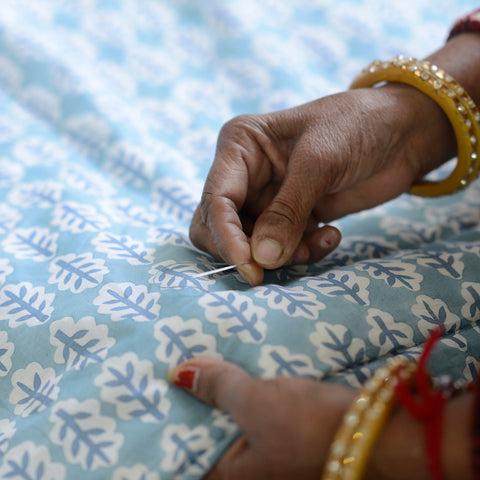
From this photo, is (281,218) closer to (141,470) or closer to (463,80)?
(141,470)

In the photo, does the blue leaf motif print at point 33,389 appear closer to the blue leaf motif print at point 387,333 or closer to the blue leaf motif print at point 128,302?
the blue leaf motif print at point 128,302

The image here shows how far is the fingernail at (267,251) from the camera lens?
706mm

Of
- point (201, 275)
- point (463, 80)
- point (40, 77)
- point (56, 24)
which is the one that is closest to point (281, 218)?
point (201, 275)

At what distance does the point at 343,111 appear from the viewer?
33.5 inches

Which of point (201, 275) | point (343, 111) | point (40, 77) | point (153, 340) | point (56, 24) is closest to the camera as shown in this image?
point (153, 340)

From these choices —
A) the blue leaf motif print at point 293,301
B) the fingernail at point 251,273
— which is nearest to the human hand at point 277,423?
the blue leaf motif print at point 293,301

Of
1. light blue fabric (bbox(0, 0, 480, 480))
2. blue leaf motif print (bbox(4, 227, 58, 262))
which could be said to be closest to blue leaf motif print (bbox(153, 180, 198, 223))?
light blue fabric (bbox(0, 0, 480, 480))

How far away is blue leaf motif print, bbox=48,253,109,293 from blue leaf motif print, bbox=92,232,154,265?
1.1 inches

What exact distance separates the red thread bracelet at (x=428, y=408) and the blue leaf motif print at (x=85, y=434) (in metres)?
0.31

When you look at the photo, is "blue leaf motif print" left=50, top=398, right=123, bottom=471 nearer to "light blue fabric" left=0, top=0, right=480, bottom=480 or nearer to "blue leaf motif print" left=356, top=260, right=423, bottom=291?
"light blue fabric" left=0, top=0, right=480, bottom=480

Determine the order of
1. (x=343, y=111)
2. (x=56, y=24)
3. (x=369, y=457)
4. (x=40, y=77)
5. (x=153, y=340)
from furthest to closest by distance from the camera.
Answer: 1. (x=56, y=24)
2. (x=40, y=77)
3. (x=343, y=111)
4. (x=153, y=340)
5. (x=369, y=457)

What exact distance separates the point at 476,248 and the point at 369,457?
430mm

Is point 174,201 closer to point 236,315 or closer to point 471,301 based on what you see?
point 236,315

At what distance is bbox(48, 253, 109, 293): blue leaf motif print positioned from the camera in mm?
705
